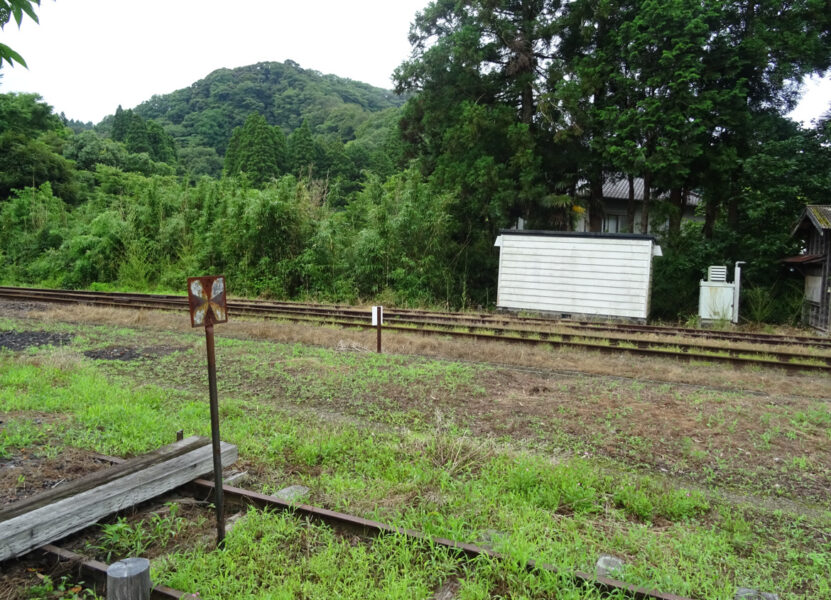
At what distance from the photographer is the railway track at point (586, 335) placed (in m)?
8.58

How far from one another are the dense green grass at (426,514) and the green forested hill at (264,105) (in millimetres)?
46336

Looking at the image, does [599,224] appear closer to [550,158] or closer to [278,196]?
[550,158]

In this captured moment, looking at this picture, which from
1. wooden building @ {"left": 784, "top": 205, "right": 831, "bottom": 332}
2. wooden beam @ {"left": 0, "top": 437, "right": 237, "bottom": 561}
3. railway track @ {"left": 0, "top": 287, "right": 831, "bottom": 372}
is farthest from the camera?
wooden building @ {"left": 784, "top": 205, "right": 831, "bottom": 332}

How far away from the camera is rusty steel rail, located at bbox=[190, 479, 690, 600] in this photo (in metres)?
2.49

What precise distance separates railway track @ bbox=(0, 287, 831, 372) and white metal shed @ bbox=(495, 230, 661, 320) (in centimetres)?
219

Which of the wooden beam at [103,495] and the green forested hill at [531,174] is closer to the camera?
the wooden beam at [103,495]

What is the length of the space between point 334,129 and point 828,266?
48.4 metres

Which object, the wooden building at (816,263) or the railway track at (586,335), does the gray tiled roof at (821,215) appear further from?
the railway track at (586,335)

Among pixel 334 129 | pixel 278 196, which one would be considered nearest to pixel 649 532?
pixel 278 196

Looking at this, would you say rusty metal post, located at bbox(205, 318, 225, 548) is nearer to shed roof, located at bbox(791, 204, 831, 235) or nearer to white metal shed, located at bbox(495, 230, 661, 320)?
white metal shed, located at bbox(495, 230, 661, 320)

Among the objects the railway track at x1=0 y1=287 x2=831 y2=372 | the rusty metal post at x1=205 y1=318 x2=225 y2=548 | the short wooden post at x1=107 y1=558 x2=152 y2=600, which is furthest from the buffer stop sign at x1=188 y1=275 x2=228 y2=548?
the railway track at x1=0 y1=287 x2=831 y2=372

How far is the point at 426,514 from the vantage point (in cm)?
330

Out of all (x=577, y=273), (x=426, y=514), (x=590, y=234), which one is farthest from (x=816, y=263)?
(x=426, y=514)

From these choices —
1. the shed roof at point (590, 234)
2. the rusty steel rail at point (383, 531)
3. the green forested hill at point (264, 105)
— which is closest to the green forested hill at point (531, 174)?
the shed roof at point (590, 234)
